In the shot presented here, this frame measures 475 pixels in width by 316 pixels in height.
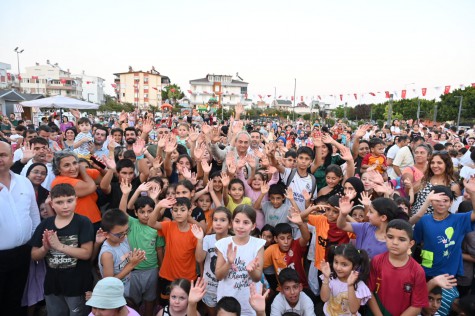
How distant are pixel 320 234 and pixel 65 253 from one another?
9.00 ft

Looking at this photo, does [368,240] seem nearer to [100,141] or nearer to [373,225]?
[373,225]

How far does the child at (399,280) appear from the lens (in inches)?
104

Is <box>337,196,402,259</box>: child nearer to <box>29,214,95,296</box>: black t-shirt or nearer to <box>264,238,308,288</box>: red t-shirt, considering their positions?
<box>264,238,308,288</box>: red t-shirt

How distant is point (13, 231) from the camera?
2.95 metres

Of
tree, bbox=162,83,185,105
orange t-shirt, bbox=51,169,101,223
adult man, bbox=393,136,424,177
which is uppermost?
tree, bbox=162,83,185,105

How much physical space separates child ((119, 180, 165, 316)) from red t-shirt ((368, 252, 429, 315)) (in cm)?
237

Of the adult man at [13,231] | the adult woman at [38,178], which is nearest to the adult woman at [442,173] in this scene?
the adult man at [13,231]

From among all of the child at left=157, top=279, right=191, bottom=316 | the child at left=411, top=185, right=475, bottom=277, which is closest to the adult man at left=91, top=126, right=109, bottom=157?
the child at left=157, top=279, right=191, bottom=316

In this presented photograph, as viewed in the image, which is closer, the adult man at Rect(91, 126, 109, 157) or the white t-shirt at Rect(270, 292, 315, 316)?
the white t-shirt at Rect(270, 292, 315, 316)

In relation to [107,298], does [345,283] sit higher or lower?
lower

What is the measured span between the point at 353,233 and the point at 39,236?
3285 millimetres

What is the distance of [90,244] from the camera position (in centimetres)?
298

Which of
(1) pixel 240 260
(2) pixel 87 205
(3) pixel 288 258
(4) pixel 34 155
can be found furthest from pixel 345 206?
(4) pixel 34 155

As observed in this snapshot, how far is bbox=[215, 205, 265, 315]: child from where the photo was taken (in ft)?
9.55
